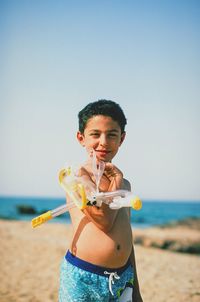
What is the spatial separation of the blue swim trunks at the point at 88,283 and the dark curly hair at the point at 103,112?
0.96 meters

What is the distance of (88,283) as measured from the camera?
2078 millimetres

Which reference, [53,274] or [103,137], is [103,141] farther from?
[53,274]

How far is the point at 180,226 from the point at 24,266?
16682mm

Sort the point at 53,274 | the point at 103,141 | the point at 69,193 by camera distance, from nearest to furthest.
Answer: the point at 69,193 < the point at 103,141 < the point at 53,274

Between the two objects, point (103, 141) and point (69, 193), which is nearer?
point (69, 193)

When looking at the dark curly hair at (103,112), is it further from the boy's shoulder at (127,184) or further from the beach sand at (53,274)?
the beach sand at (53,274)

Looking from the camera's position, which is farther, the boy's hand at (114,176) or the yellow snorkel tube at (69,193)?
the boy's hand at (114,176)

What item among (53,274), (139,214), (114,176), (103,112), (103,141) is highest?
(103,112)

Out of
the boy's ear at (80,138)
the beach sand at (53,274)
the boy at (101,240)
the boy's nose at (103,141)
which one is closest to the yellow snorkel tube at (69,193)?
the boy at (101,240)

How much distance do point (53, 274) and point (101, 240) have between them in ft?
16.9

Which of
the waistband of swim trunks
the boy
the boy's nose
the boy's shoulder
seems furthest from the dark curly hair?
the waistband of swim trunks

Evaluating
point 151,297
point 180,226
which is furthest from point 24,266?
point 180,226

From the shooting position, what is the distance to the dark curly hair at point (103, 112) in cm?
232

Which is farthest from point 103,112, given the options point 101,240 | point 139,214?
point 139,214
